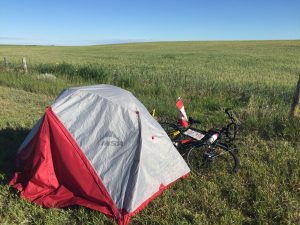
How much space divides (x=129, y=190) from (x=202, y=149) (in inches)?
76.9

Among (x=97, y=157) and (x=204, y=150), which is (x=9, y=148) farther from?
(x=204, y=150)

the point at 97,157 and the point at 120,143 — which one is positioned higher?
the point at 120,143

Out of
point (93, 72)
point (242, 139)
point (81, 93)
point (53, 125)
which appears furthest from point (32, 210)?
point (93, 72)

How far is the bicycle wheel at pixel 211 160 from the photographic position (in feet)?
17.2

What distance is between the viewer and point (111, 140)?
4500 mm

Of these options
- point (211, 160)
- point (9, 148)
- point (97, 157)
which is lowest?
point (9, 148)

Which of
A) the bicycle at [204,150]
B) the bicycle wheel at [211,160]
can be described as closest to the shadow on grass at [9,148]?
the bicycle at [204,150]

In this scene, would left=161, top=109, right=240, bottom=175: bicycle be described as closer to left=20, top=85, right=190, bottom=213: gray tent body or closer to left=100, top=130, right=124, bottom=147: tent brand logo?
left=20, top=85, right=190, bottom=213: gray tent body

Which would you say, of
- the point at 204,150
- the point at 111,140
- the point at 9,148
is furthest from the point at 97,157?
the point at 9,148

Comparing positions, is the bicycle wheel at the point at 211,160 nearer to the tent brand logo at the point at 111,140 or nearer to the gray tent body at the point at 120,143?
the gray tent body at the point at 120,143

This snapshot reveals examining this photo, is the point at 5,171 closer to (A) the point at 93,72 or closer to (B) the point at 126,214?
(B) the point at 126,214

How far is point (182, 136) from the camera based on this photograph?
5.76 m

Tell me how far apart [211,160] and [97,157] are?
6.20ft

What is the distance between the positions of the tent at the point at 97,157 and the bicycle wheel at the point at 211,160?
0.55 metres
